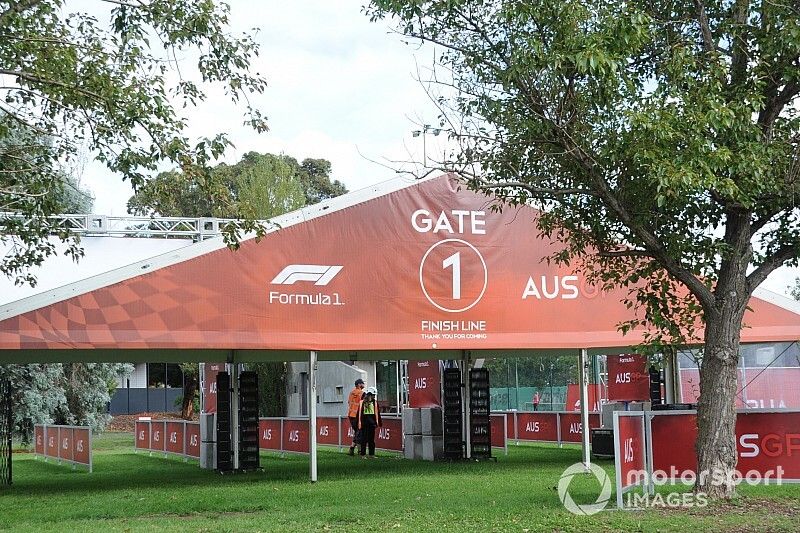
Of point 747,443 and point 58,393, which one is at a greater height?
point 58,393

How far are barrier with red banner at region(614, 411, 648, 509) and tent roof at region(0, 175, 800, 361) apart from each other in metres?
6.18

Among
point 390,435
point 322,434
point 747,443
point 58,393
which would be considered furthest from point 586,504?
point 58,393

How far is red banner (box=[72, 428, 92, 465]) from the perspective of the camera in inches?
899

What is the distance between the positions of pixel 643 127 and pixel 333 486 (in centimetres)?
830

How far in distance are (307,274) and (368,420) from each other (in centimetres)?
744

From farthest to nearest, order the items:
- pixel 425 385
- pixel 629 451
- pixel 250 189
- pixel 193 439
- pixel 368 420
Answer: pixel 250 189 < pixel 193 439 < pixel 368 420 < pixel 425 385 < pixel 629 451

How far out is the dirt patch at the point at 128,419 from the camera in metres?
46.5

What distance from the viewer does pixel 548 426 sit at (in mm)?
28781

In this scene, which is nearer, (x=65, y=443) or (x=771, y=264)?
(x=771, y=264)

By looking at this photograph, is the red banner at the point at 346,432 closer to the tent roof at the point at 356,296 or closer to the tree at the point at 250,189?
the tree at the point at 250,189

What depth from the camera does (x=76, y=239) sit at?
14.6 m

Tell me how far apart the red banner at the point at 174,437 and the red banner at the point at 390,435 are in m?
5.00

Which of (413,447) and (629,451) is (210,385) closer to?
(413,447)

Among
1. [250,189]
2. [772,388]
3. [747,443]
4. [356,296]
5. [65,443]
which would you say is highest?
[250,189]
